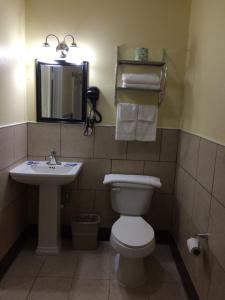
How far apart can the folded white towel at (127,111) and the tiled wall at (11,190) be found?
35.8 inches

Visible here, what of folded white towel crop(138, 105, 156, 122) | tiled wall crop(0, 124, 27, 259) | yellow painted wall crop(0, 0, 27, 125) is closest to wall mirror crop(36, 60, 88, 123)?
yellow painted wall crop(0, 0, 27, 125)

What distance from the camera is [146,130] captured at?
235 centimetres

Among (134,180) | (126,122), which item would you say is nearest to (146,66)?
(126,122)

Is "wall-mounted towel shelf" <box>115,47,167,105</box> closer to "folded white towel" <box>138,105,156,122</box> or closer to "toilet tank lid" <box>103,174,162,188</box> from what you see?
"folded white towel" <box>138,105,156,122</box>

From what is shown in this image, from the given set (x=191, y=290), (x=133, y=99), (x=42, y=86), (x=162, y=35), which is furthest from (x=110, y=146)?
(x=191, y=290)

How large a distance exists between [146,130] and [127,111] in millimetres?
247

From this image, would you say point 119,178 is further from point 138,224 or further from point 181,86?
point 181,86

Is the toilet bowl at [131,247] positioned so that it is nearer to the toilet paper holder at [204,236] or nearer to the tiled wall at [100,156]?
the toilet paper holder at [204,236]

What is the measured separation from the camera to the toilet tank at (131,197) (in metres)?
2.31

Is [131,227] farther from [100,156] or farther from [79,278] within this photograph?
[100,156]

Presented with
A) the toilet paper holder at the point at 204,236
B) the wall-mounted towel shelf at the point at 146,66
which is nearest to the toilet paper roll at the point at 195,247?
the toilet paper holder at the point at 204,236

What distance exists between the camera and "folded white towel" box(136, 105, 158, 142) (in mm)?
2336

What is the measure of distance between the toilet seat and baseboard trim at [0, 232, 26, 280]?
90 centimetres

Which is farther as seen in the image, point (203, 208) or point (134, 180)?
point (134, 180)
